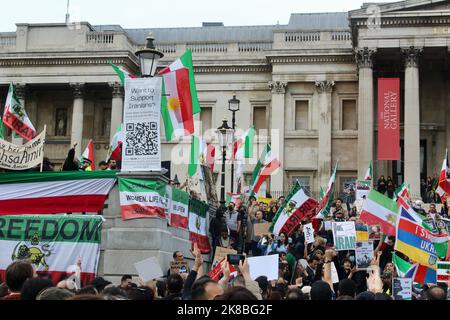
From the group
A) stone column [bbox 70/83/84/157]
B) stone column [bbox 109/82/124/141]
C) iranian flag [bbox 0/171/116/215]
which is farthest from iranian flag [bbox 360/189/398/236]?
stone column [bbox 70/83/84/157]

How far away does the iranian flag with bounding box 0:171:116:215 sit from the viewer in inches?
602

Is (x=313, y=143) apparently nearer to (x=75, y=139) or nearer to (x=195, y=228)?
(x=75, y=139)

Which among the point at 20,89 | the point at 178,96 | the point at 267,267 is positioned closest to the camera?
the point at 267,267

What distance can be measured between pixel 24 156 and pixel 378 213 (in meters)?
7.53

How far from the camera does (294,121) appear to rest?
43.3 m

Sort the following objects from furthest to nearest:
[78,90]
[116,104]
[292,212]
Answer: [78,90] → [116,104] → [292,212]

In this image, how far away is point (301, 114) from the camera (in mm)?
43625

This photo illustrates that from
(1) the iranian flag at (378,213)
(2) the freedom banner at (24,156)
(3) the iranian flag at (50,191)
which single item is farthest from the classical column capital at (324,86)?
(3) the iranian flag at (50,191)

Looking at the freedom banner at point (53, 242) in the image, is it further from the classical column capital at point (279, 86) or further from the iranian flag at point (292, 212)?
the classical column capital at point (279, 86)

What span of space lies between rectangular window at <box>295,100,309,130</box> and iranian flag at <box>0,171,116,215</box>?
28688 millimetres

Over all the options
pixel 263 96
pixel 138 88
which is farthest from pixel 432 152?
pixel 138 88

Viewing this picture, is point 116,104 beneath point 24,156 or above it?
above

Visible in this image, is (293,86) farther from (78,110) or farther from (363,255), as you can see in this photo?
(363,255)

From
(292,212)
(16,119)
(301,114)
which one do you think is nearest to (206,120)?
(301,114)
